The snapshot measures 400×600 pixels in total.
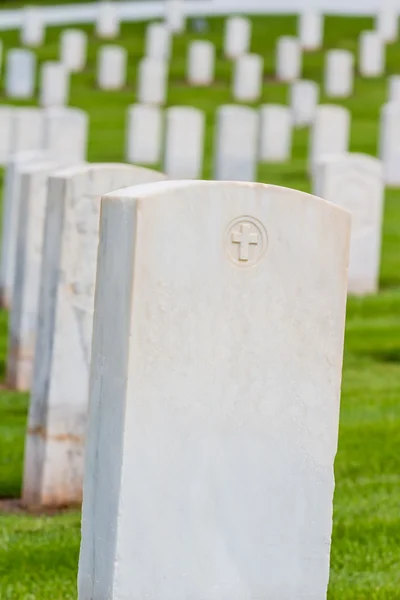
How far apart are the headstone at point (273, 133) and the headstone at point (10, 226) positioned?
26.5ft

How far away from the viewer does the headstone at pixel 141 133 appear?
1858 cm

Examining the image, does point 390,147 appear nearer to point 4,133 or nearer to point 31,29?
point 4,133

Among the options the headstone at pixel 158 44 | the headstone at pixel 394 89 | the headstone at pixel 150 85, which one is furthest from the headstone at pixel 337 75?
the headstone at pixel 158 44

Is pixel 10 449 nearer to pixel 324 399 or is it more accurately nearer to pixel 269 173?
pixel 324 399

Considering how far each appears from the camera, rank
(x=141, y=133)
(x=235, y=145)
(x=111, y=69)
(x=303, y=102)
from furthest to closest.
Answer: (x=111, y=69) < (x=303, y=102) < (x=141, y=133) < (x=235, y=145)

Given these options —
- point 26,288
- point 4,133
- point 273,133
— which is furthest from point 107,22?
point 26,288

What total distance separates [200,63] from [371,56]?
305 cm

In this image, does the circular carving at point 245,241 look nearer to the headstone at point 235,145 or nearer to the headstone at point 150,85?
the headstone at point 235,145

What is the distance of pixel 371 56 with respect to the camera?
25.4 m

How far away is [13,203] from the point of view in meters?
10.6

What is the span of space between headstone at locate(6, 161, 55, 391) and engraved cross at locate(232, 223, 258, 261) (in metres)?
4.75

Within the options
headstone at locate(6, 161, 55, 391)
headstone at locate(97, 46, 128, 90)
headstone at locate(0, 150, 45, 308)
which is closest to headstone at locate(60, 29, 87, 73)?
headstone at locate(97, 46, 128, 90)

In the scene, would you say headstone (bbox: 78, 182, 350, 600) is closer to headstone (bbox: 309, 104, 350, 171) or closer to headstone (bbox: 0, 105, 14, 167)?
headstone (bbox: 309, 104, 350, 171)

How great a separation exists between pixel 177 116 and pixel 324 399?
1373 centimetres
